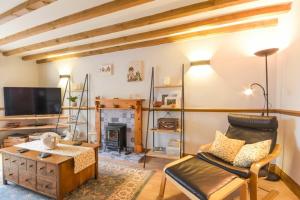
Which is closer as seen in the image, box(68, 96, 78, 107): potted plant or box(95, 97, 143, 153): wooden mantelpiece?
box(95, 97, 143, 153): wooden mantelpiece

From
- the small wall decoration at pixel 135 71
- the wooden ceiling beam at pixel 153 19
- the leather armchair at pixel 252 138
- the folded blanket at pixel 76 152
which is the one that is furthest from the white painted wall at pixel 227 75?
the folded blanket at pixel 76 152

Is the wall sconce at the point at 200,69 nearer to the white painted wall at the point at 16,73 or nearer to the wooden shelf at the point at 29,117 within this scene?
the wooden shelf at the point at 29,117

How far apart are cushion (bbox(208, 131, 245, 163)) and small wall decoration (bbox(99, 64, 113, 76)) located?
288 cm

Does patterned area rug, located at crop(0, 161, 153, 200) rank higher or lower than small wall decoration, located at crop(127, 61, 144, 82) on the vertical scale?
lower

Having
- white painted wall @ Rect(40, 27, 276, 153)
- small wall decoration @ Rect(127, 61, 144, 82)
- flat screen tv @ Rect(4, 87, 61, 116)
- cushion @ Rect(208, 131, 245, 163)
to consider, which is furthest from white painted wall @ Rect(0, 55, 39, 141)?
cushion @ Rect(208, 131, 245, 163)

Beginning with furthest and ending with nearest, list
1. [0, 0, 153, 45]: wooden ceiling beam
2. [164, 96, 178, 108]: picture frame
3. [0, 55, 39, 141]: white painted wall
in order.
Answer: [0, 55, 39, 141]: white painted wall
[164, 96, 178, 108]: picture frame
[0, 0, 153, 45]: wooden ceiling beam

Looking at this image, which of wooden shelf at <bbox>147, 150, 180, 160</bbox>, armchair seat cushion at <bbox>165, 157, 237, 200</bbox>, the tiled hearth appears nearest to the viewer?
armchair seat cushion at <bbox>165, 157, 237, 200</bbox>

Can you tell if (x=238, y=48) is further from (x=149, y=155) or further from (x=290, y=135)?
(x=149, y=155)

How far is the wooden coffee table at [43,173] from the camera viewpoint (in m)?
2.07

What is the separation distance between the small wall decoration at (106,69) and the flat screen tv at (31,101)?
1440 mm

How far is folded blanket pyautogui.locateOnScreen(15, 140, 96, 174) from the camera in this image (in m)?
2.27

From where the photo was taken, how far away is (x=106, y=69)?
434 cm

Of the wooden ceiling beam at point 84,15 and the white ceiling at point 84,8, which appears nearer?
the wooden ceiling beam at point 84,15

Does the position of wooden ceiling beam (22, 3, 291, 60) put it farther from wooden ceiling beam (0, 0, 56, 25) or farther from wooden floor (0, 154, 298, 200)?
wooden floor (0, 154, 298, 200)
